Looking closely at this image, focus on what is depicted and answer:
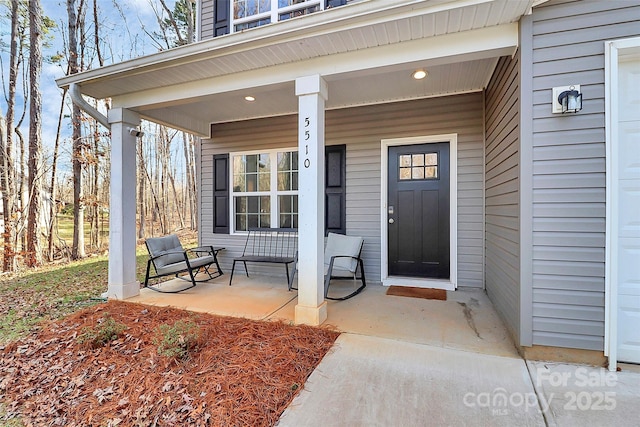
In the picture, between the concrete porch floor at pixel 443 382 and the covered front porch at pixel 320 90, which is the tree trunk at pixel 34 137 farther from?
the concrete porch floor at pixel 443 382

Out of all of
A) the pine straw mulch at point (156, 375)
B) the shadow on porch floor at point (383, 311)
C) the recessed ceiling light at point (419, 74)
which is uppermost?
the recessed ceiling light at point (419, 74)

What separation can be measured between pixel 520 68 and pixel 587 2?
570 millimetres

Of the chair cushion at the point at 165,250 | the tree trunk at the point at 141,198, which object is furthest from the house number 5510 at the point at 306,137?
the tree trunk at the point at 141,198

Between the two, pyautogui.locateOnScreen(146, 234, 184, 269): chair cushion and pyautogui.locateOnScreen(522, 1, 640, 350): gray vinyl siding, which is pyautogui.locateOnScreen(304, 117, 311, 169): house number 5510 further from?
pyautogui.locateOnScreen(146, 234, 184, 269): chair cushion

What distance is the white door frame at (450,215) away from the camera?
3.89m

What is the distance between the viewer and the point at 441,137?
12.9 ft

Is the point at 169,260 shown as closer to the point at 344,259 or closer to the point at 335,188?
the point at 344,259

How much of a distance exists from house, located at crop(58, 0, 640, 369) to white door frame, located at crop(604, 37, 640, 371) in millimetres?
10

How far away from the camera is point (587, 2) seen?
2.07 metres

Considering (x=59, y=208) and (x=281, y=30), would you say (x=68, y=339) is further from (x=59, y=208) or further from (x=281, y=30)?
(x=59, y=208)

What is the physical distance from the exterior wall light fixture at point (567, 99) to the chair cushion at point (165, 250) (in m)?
4.46

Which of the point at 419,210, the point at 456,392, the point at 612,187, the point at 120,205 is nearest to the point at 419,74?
the point at 419,210

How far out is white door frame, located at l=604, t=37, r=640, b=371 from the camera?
1.99m

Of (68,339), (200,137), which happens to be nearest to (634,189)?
(68,339)
